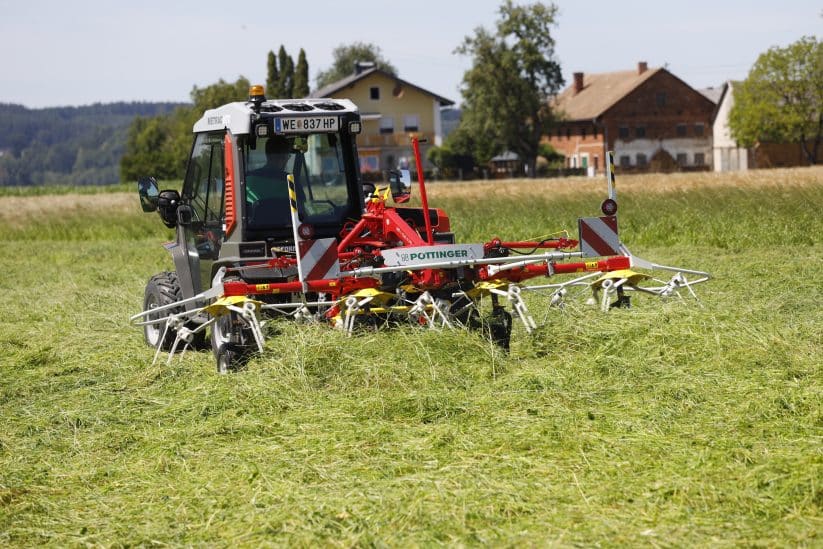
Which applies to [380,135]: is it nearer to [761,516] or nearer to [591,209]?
[591,209]

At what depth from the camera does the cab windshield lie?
945cm

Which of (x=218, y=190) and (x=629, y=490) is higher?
(x=218, y=190)

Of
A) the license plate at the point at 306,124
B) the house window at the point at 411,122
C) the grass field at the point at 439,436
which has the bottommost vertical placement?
the grass field at the point at 439,436

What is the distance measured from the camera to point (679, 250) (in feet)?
59.3

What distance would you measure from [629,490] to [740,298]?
6.55 metres

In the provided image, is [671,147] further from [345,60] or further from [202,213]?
[202,213]

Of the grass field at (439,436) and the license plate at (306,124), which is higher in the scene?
the license plate at (306,124)

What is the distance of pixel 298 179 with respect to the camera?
9.68 m

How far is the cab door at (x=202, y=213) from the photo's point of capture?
974 centimetres

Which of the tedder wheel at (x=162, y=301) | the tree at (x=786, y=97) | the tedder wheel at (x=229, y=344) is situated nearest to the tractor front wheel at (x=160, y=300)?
the tedder wheel at (x=162, y=301)

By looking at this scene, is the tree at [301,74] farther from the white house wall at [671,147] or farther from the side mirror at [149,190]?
the side mirror at [149,190]

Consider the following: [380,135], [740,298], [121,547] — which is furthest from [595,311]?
[380,135]

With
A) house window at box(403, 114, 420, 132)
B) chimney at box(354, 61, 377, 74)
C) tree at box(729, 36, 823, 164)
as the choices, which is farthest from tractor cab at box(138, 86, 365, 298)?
chimney at box(354, 61, 377, 74)

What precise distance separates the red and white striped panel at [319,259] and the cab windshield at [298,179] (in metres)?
1.25
